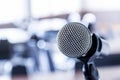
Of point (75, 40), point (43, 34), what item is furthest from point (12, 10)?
point (75, 40)

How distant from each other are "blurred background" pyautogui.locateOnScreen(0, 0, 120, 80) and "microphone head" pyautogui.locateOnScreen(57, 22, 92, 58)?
139 cm

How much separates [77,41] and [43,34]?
4.74 feet

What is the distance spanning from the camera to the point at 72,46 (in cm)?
84

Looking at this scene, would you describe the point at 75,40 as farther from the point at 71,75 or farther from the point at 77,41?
the point at 71,75

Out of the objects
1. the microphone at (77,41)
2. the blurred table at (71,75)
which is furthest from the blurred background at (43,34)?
the microphone at (77,41)

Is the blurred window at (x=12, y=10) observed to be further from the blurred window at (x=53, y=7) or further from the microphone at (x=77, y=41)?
the microphone at (x=77, y=41)

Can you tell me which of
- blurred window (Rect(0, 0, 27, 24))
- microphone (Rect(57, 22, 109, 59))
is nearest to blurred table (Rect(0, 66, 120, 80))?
blurred window (Rect(0, 0, 27, 24))

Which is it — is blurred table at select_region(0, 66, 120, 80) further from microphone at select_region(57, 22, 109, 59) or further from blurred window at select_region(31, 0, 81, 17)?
microphone at select_region(57, 22, 109, 59)

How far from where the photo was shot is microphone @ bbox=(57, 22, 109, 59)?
836mm

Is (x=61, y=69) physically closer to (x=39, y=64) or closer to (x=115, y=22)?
(x=39, y=64)

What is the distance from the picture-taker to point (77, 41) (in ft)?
2.75

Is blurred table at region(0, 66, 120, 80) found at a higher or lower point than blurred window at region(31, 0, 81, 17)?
lower

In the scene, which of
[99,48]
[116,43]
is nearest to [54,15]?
[116,43]

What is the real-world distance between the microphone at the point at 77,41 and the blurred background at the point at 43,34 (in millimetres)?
1379
